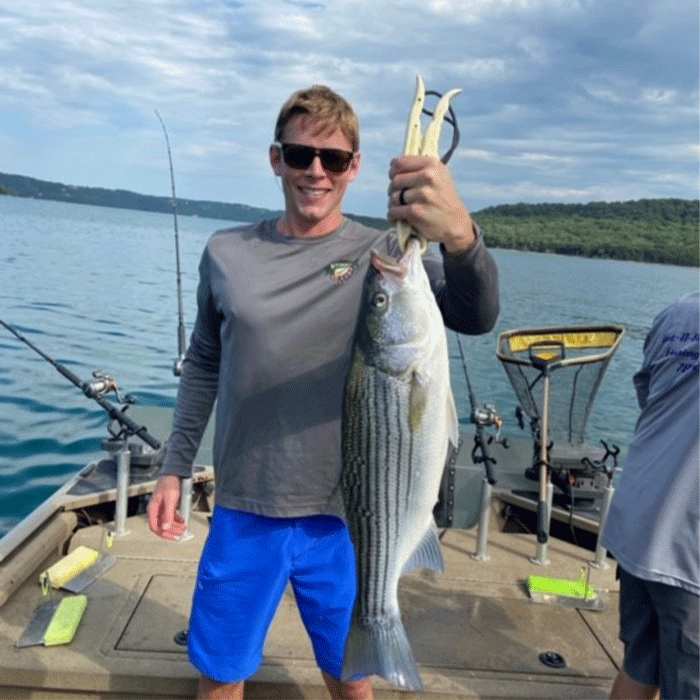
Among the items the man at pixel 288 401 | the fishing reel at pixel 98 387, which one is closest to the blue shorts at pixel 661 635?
the man at pixel 288 401

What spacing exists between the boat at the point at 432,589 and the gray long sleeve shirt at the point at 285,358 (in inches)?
52.0

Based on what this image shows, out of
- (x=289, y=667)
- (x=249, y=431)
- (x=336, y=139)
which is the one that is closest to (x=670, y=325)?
(x=336, y=139)

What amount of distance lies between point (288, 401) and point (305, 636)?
182 cm

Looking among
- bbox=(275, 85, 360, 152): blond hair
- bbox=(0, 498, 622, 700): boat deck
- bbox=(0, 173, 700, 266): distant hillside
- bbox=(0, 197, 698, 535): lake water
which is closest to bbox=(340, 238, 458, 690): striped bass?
bbox=(275, 85, 360, 152): blond hair

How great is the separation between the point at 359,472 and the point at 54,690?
2.21 metres

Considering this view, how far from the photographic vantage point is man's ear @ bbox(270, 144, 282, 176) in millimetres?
2645

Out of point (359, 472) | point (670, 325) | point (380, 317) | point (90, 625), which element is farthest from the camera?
point (90, 625)

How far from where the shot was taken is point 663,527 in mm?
2551

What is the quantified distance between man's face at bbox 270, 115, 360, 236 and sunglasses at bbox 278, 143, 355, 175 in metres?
0.01

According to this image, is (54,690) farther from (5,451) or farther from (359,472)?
(5,451)

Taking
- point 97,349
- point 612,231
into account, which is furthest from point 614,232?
point 97,349

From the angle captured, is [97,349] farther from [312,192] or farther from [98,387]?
[312,192]

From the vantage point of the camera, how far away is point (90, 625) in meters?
3.71

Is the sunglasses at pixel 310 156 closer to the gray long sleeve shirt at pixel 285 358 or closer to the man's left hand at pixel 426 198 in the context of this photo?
the gray long sleeve shirt at pixel 285 358
